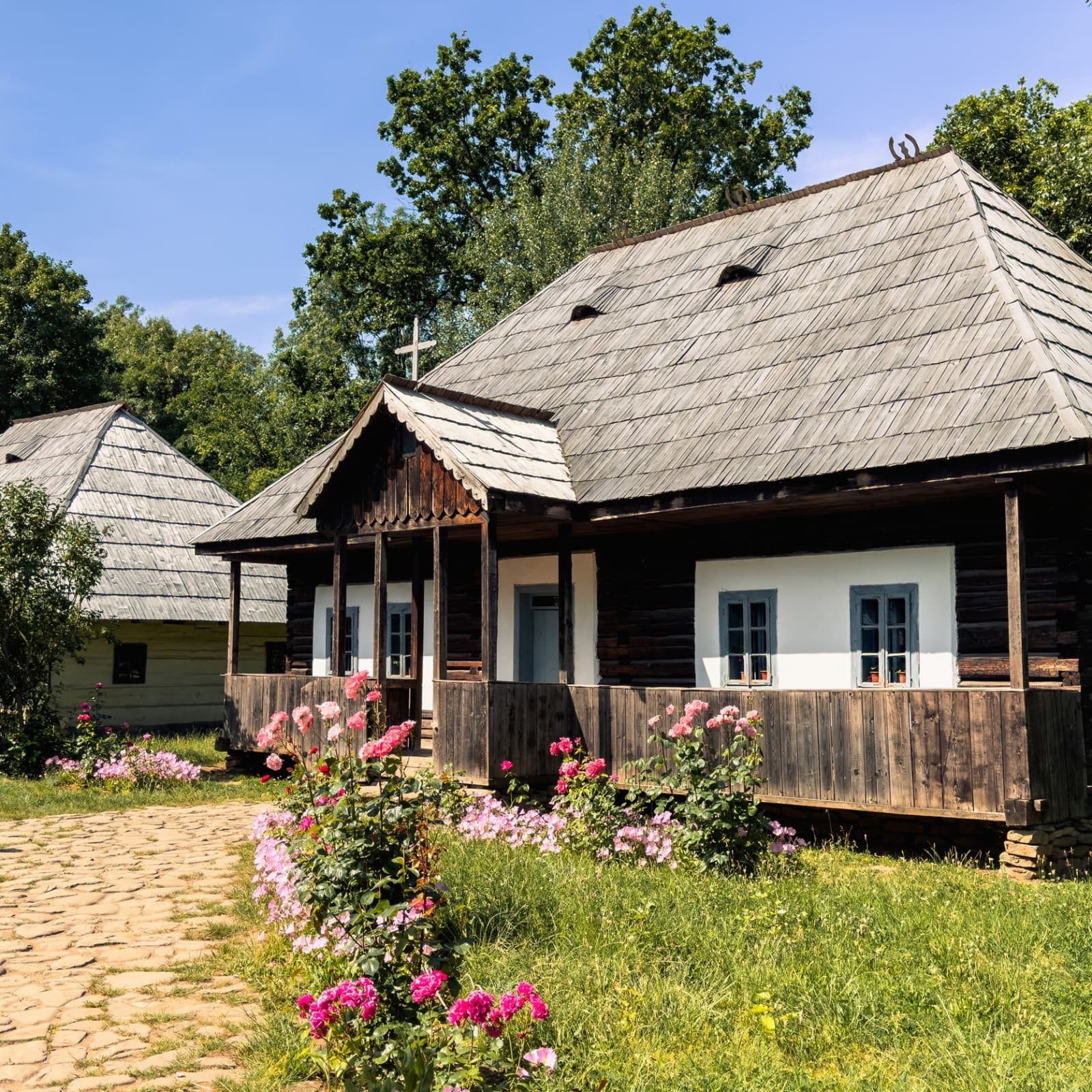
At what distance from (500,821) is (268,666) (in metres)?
15.1

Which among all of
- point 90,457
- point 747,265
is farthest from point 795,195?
point 90,457

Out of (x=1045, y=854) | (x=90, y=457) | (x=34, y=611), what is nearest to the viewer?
(x=1045, y=854)

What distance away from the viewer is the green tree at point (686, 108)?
106 feet

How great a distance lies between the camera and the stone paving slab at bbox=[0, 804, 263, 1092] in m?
5.32

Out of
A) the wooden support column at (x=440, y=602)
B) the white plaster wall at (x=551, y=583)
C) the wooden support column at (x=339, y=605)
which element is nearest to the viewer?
the wooden support column at (x=440, y=602)

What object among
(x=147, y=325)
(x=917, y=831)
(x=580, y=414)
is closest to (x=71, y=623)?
(x=580, y=414)

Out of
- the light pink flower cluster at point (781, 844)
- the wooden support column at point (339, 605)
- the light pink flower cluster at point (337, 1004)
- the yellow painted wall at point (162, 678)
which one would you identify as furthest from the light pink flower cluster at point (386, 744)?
the yellow painted wall at point (162, 678)

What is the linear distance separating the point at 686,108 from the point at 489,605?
24.4 meters

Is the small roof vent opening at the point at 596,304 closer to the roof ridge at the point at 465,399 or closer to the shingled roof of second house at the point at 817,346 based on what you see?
the shingled roof of second house at the point at 817,346

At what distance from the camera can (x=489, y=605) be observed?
11.5 metres

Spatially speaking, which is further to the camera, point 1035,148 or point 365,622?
point 1035,148

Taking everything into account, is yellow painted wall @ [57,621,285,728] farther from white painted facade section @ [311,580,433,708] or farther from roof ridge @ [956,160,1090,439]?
roof ridge @ [956,160,1090,439]

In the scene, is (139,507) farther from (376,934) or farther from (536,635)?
(376,934)

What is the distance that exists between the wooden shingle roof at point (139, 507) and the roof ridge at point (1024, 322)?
13871 millimetres
